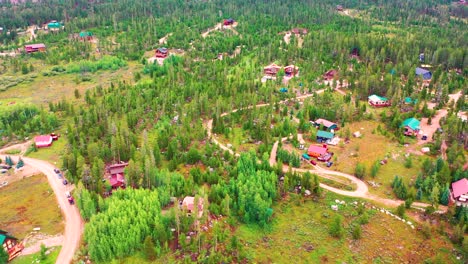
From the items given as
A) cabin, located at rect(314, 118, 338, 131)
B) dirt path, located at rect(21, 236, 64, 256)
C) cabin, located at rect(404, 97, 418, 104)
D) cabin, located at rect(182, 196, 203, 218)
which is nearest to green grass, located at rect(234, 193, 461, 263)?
cabin, located at rect(182, 196, 203, 218)

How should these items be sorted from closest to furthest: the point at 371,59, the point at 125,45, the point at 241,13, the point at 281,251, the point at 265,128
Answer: the point at 281,251 → the point at 265,128 → the point at 371,59 → the point at 125,45 → the point at 241,13

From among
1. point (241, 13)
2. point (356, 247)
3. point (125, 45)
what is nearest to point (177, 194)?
point (356, 247)

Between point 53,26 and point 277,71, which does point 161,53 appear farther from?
point 53,26

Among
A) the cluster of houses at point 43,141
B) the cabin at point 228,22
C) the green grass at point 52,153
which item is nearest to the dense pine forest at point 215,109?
the green grass at point 52,153

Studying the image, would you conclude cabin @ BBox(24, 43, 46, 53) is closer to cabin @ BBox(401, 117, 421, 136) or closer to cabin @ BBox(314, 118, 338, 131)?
cabin @ BBox(314, 118, 338, 131)

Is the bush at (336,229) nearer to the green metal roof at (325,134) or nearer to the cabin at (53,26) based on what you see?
the green metal roof at (325,134)

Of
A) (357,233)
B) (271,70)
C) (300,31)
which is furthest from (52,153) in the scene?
(300,31)

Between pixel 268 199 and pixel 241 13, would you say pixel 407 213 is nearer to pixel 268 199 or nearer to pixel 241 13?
pixel 268 199

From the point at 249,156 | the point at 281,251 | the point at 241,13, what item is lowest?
the point at 281,251
